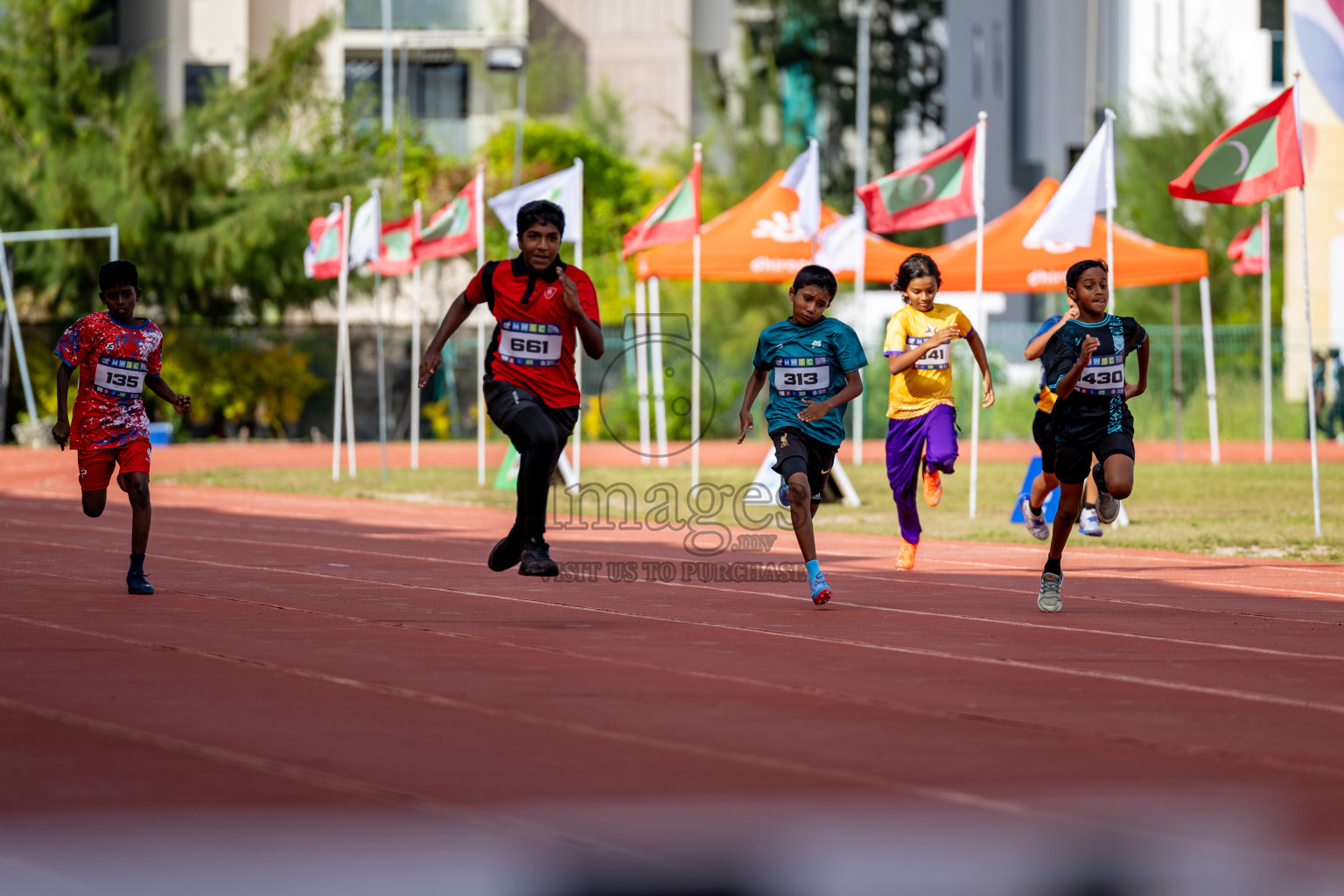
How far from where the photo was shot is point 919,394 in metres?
11.9

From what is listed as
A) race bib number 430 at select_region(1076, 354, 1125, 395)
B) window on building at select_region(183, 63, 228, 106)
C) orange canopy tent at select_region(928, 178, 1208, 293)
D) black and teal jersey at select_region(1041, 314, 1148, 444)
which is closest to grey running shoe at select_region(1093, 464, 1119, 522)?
black and teal jersey at select_region(1041, 314, 1148, 444)

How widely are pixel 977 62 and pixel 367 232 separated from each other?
30329mm

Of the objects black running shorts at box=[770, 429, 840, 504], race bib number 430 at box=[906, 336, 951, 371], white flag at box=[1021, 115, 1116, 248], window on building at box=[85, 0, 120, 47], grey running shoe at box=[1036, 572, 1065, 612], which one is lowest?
grey running shoe at box=[1036, 572, 1065, 612]

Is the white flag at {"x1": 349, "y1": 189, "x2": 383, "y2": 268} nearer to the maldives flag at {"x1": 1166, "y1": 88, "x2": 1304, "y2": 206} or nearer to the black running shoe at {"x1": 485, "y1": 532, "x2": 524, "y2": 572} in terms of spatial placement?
the maldives flag at {"x1": 1166, "y1": 88, "x2": 1304, "y2": 206}

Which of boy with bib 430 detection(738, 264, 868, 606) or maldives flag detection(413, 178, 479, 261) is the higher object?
maldives flag detection(413, 178, 479, 261)

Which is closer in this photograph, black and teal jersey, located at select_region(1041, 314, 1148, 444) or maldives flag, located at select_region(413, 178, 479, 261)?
black and teal jersey, located at select_region(1041, 314, 1148, 444)

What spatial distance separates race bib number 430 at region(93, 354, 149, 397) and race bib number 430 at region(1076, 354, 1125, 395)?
5018 millimetres

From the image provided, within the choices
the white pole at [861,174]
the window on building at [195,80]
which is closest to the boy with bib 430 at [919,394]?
the white pole at [861,174]

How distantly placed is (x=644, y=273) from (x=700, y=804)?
18657 millimetres

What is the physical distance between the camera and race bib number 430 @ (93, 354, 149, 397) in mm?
9625

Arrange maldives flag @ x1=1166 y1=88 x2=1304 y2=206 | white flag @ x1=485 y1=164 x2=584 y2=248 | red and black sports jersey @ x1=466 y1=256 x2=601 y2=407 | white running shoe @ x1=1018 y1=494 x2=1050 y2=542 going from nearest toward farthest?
red and black sports jersey @ x1=466 y1=256 x2=601 y2=407
white running shoe @ x1=1018 y1=494 x2=1050 y2=542
maldives flag @ x1=1166 y1=88 x2=1304 y2=206
white flag @ x1=485 y1=164 x2=584 y2=248

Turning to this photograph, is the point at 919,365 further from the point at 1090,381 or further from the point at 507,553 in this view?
the point at 507,553

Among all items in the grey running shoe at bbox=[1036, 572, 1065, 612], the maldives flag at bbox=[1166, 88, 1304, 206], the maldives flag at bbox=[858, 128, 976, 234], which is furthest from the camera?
the maldives flag at bbox=[858, 128, 976, 234]

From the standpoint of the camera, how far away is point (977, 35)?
1944 inches
